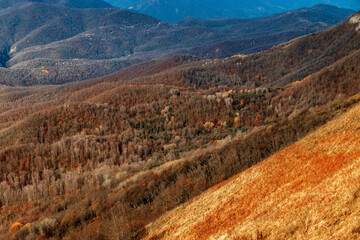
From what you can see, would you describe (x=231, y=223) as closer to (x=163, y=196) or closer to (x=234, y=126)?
(x=163, y=196)

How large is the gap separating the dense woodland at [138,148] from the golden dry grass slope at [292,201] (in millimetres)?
5668

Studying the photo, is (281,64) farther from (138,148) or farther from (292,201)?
(292,201)

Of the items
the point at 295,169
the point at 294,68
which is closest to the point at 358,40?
the point at 294,68

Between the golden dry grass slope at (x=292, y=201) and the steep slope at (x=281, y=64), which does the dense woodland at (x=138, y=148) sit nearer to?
the golden dry grass slope at (x=292, y=201)

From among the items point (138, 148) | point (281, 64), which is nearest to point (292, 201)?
point (138, 148)

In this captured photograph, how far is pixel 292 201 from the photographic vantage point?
12.6 m

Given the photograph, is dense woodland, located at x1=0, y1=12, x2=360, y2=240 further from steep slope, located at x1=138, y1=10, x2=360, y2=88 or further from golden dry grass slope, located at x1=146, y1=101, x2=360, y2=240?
steep slope, located at x1=138, y1=10, x2=360, y2=88

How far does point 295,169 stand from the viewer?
610 inches

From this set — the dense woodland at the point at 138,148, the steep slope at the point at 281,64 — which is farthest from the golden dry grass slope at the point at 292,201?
the steep slope at the point at 281,64

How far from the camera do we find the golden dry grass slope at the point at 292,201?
10.5 metres

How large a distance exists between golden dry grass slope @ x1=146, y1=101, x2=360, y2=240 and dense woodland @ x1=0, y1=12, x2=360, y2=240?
567 centimetres

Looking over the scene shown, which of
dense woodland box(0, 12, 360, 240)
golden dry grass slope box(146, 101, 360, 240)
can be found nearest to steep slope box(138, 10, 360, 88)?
dense woodland box(0, 12, 360, 240)

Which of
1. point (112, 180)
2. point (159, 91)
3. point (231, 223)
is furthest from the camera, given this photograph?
point (159, 91)

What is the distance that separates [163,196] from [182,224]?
11838 mm
